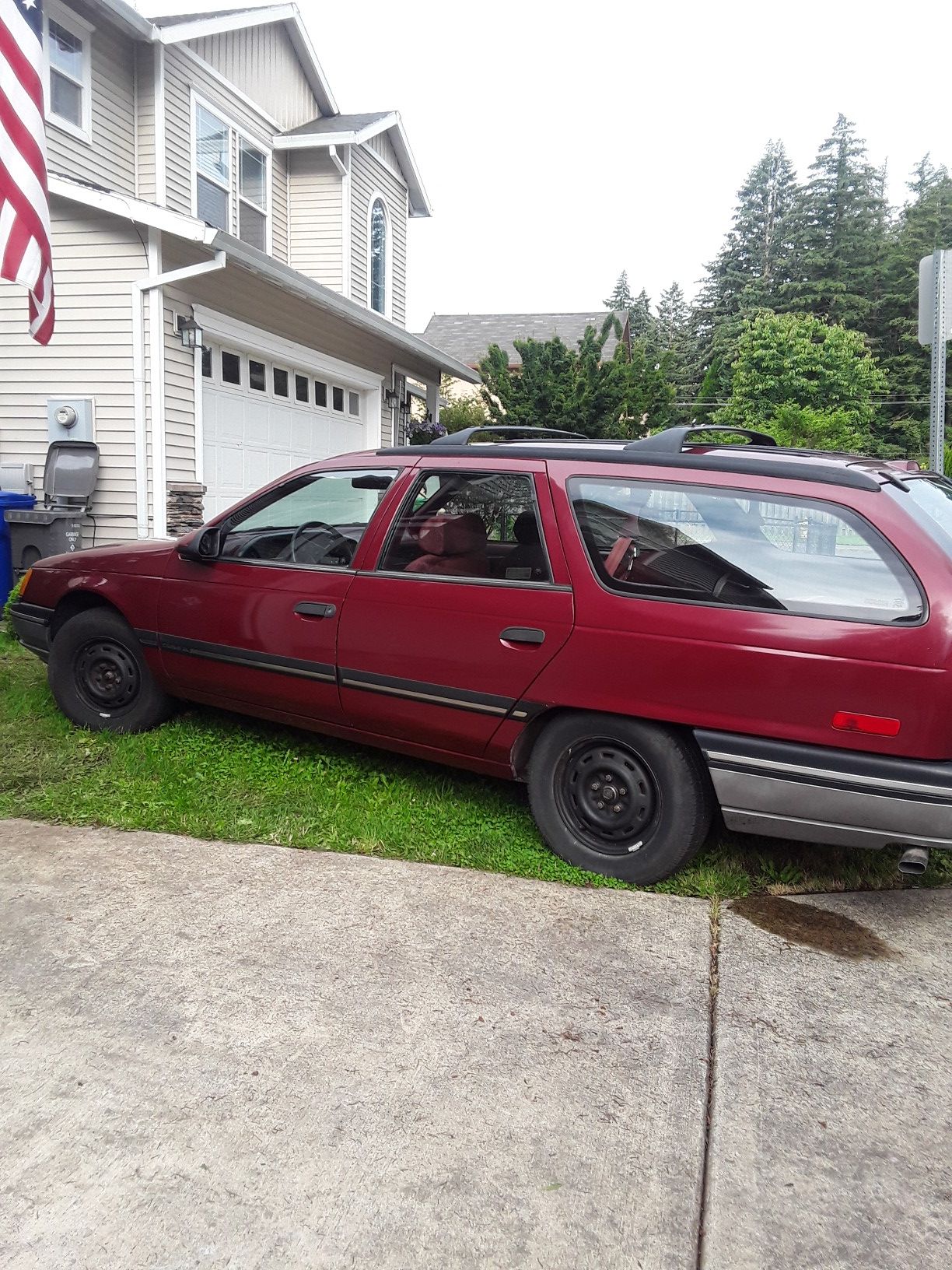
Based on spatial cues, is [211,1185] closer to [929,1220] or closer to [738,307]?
[929,1220]

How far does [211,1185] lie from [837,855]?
2805mm

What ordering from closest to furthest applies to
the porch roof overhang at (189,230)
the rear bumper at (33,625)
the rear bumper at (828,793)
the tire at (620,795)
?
the rear bumper at (828,793)
the tire at (620,795)
the rear bumper at (33,625)
the porch roof overhang at (189,230)

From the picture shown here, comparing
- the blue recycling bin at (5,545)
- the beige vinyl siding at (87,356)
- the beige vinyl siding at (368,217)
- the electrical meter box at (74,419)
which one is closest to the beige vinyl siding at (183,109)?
the beige vinyl siding at (368,217)

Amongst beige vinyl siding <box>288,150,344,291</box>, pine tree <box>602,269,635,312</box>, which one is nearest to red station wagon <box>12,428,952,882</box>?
beige vinyl siding <box>288,150,344,291</box>

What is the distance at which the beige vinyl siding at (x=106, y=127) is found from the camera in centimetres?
1038

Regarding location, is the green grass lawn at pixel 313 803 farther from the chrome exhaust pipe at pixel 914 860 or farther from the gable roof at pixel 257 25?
the gable roof at pixel 257 25

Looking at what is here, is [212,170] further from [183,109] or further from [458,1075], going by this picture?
[458,1075]

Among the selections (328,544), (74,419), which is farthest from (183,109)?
(328,544)

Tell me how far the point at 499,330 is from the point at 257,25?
25.2 meters

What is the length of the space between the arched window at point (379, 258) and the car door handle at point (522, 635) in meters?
14.6

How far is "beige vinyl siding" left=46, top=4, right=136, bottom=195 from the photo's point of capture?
10.4 m

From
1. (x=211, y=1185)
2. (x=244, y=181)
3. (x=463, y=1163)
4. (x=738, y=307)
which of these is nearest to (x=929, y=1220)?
(x=463, y=1163)

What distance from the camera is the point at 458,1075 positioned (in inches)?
98.8

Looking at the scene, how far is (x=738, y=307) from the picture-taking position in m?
51.2
